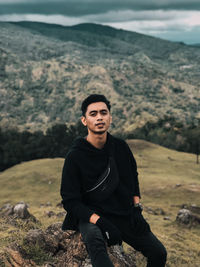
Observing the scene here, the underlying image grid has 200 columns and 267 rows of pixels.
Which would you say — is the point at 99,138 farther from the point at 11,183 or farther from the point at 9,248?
the point at 11,183

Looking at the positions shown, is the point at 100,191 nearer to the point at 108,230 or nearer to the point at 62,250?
the point at 108,230

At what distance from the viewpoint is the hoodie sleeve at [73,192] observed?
658cm

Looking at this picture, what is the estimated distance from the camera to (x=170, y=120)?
15538cm

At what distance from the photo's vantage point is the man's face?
22.8 ft

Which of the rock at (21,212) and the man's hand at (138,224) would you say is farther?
the rock at (21,212)

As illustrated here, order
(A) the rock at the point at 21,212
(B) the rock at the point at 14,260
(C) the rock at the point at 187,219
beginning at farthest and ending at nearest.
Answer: (C) the rock at the point at 187,219 → (A) the rock at the point at 21,212 → (B) the rock at the point at 14,260

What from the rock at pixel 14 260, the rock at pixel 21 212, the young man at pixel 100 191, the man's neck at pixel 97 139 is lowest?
the rock at pixel 21 212

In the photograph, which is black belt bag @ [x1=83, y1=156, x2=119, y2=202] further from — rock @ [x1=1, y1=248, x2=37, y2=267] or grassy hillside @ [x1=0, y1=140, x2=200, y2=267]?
grassy hillside @ [x1=0, y1=140, x2=200, y2=267]

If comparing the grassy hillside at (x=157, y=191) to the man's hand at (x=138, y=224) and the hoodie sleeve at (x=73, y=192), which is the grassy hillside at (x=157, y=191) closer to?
the man's hand at (x=138, y=224)

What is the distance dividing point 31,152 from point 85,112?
85.1 metres

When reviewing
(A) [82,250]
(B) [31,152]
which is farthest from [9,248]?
(B) [31,152]

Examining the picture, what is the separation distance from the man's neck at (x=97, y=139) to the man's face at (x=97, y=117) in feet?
0.35

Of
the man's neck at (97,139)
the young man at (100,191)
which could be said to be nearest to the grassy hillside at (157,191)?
the young man at (100,191)

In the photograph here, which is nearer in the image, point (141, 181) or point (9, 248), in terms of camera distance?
point (9, 248)
